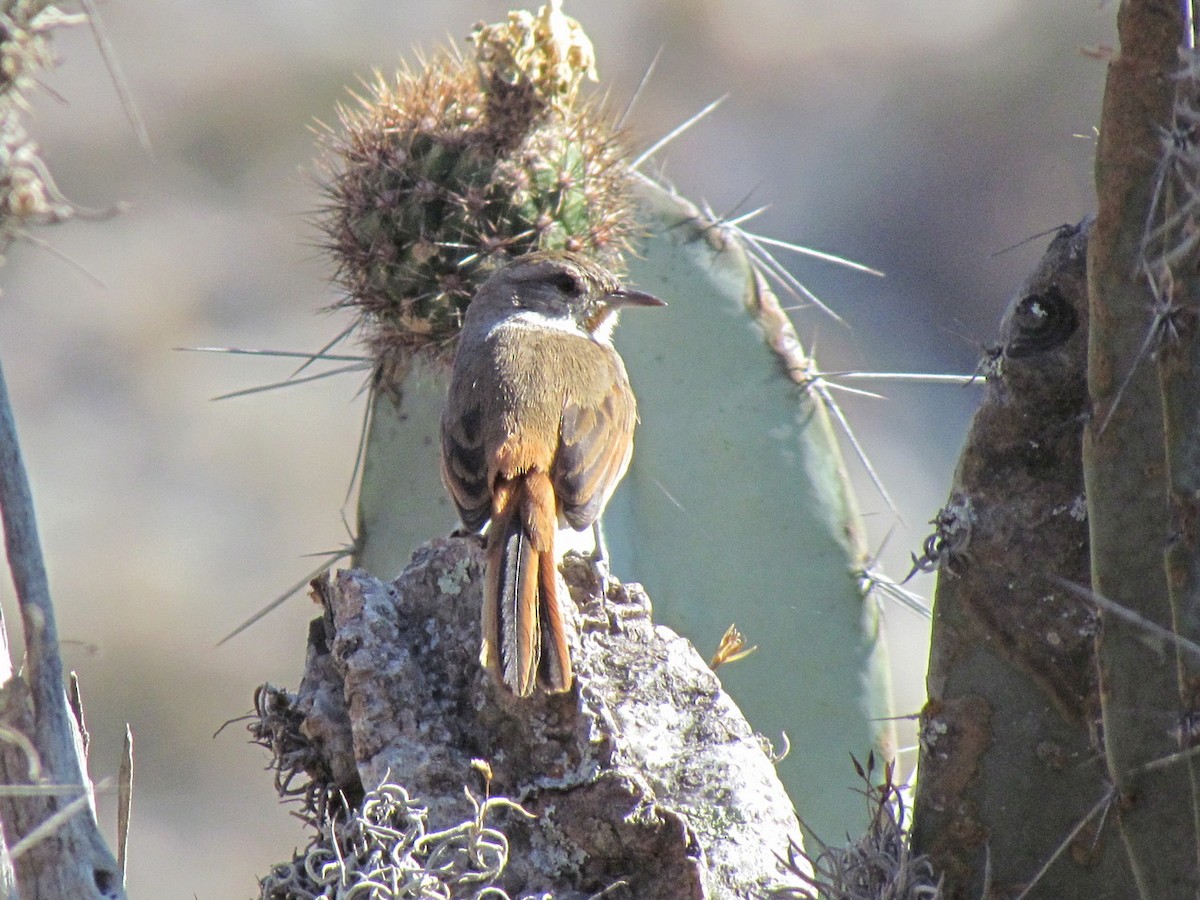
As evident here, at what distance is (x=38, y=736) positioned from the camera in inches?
81.7

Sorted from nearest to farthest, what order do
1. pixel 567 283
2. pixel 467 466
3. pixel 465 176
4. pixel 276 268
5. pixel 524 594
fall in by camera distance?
1. pixel 524 594
2. pixel 467 466
3. pixel 465 176
4. pixel 567 283
5. pixel 276 268

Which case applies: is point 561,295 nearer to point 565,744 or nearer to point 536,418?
point 536,418

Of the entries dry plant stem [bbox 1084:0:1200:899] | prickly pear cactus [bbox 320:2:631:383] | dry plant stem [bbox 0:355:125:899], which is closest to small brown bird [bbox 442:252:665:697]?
prickly pear cactus [bbox 320:2:631:383]

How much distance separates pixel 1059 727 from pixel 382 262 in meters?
2.12

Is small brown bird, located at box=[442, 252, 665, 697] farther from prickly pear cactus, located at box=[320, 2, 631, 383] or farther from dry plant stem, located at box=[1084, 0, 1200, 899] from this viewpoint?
dry plant stem, located at box=[1084, 0, 1200, 899]

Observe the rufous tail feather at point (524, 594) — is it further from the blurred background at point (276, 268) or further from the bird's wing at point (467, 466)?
the blurred background at point (276, 268)

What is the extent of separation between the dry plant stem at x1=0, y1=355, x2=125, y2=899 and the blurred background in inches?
252

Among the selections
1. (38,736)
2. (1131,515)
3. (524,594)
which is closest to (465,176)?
(524,594)

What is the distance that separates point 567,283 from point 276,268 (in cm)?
764

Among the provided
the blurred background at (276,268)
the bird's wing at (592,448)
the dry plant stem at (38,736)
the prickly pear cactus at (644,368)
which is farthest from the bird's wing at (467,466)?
the blurred background at (276,268)

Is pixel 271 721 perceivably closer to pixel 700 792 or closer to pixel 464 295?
pixel 700 792

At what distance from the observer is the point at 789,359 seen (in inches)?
157

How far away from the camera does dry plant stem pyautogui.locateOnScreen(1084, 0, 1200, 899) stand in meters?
1.76

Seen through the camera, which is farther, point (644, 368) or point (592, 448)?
point (644, 368)
